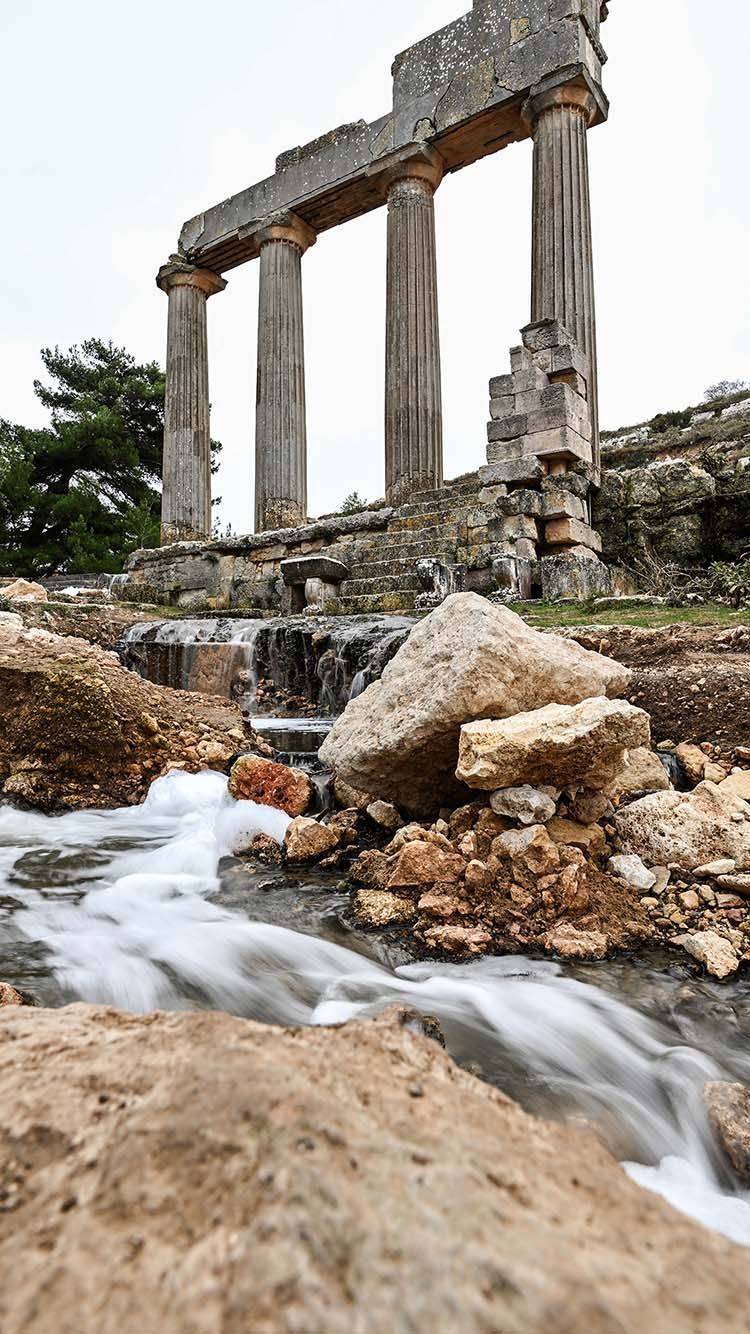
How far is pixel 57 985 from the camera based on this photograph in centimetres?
224

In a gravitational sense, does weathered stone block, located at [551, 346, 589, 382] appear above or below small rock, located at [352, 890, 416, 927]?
above

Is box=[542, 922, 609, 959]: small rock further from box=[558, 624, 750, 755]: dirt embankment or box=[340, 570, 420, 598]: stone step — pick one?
box=[340, 570, 420, 598]: stone step

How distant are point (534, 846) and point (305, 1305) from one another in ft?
7.43

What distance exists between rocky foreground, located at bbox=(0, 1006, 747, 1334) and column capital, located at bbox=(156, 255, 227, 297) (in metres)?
17.4

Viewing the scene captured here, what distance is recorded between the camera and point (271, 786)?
391cm

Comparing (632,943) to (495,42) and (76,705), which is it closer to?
(76,705)

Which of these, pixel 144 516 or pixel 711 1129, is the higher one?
pixel 144 516

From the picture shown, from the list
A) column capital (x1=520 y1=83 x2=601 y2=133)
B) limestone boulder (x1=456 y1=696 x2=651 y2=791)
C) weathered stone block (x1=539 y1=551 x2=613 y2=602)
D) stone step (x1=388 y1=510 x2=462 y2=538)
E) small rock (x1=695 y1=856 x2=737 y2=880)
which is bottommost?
small rock (x1=695 y1=856 x2=737 y2=880)

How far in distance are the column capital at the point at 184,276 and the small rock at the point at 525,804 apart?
16.1 meters

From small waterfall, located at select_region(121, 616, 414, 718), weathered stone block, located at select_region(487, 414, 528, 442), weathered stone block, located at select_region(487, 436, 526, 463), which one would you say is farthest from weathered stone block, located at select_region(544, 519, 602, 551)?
small waterfall, located at select_region(121, 616, 414, 718)

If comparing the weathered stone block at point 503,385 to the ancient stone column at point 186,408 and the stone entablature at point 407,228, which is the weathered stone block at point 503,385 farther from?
the ancient stone column at point 186,408

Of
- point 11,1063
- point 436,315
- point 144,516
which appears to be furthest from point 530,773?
point 144,516

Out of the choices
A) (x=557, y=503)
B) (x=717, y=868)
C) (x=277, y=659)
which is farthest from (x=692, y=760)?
(x=557, y=503)

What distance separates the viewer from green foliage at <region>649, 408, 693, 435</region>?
15.9 metres
